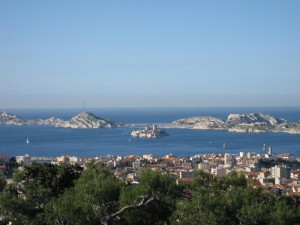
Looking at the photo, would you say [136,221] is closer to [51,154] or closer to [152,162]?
[152,162]

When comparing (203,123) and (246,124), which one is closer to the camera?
(246,124)

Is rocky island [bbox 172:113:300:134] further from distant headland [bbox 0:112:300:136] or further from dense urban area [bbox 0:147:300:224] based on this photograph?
dense urban area [bbox 0:147:300:224]

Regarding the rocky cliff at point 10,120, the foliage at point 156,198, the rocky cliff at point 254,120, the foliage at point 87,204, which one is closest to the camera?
the foliage at point 87,204

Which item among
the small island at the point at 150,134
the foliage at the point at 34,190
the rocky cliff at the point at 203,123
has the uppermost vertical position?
the foliage at the point at 34,190

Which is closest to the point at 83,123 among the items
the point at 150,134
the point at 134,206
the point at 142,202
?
the point at 150,134

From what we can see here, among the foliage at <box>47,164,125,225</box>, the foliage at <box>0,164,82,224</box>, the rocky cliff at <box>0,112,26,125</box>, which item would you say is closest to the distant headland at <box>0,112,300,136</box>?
the rocky cliff at <box>0,112,26,125</box>

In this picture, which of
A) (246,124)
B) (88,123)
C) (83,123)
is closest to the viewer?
(246,124)

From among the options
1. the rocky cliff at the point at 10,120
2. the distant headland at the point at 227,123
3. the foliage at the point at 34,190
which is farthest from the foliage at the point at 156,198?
the rocky cliff at the point at 10,120

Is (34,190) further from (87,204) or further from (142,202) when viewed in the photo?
(142,202)

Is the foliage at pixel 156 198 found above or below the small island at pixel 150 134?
above

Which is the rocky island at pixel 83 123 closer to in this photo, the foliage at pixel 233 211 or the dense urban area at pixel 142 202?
the dense urban area at pixel 142 202
